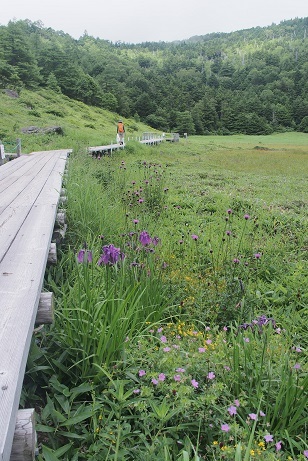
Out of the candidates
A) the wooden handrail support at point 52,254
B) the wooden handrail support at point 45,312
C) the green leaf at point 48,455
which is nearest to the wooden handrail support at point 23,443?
the green leaf at point 48,455

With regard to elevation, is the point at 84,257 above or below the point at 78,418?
above

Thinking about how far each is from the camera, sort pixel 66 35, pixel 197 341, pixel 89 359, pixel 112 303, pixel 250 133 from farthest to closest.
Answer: pixel 66 35
pixel 250 133
pixel 197 341
pixel 112 303
pixel 89 359

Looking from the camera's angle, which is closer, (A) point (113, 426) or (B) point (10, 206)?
(A) point (113, 426)

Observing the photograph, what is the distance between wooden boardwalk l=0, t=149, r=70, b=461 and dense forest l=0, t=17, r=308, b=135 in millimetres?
32687

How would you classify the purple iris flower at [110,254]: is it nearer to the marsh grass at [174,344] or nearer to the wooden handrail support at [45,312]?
the marsh grass at [174,344]

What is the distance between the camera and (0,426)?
1.13 metres

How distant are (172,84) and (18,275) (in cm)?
8380

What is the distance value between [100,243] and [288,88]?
90.9 meters

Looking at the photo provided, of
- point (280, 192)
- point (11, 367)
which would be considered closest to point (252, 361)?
point (11, 367)

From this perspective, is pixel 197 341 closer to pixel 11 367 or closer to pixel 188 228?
pixel 11 367

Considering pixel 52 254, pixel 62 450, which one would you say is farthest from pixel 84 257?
pixel 62 450

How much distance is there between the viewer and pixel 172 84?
80188 millimetres

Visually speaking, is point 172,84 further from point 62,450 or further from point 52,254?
point 62,450

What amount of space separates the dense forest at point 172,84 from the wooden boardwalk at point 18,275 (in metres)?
32.7
